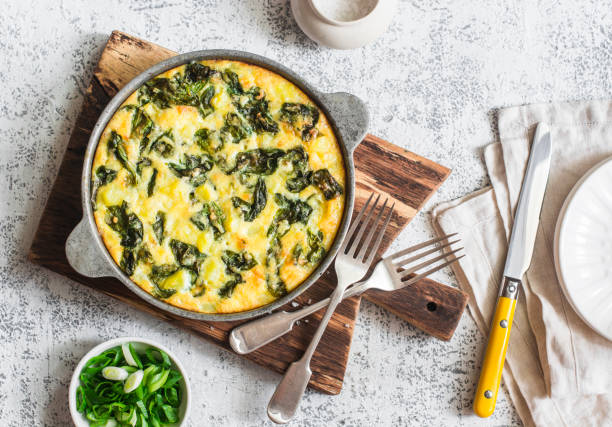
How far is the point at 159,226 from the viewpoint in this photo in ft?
9.30

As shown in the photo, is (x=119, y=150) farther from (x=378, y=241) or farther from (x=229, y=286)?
(x=378, y=241)

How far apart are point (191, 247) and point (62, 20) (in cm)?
167

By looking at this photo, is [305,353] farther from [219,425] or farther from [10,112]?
[10,112]

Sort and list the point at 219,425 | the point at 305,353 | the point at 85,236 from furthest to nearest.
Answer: the point at 219,425
the point at 305,353
the point at 85,236

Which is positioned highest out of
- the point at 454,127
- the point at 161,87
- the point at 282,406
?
Result: the point at 454,127

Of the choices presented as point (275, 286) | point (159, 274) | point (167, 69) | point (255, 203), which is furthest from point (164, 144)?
point (275, 286)

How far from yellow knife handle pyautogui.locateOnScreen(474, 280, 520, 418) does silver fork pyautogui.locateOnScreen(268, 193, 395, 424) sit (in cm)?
85

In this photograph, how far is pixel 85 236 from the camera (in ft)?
8.96

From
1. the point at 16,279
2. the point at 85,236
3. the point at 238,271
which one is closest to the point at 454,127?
the point at 238,271

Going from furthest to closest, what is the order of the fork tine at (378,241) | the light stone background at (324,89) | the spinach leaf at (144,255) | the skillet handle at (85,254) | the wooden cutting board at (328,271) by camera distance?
the light stone background at (324,89) → the wooden cutting board at (328,271) → the fork tine at (378,241) → the spinach leaf at (144,255) → the skillet handle at (85,254)

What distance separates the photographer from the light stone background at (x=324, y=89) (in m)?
3.27

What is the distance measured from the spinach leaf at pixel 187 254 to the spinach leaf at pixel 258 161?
450mm

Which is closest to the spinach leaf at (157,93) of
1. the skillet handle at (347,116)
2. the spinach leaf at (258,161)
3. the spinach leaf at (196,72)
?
the spinach leaf at (196,72)

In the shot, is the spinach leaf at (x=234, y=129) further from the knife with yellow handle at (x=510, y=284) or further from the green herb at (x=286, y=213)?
the knife with yellow handle at (x=510, y=284)
